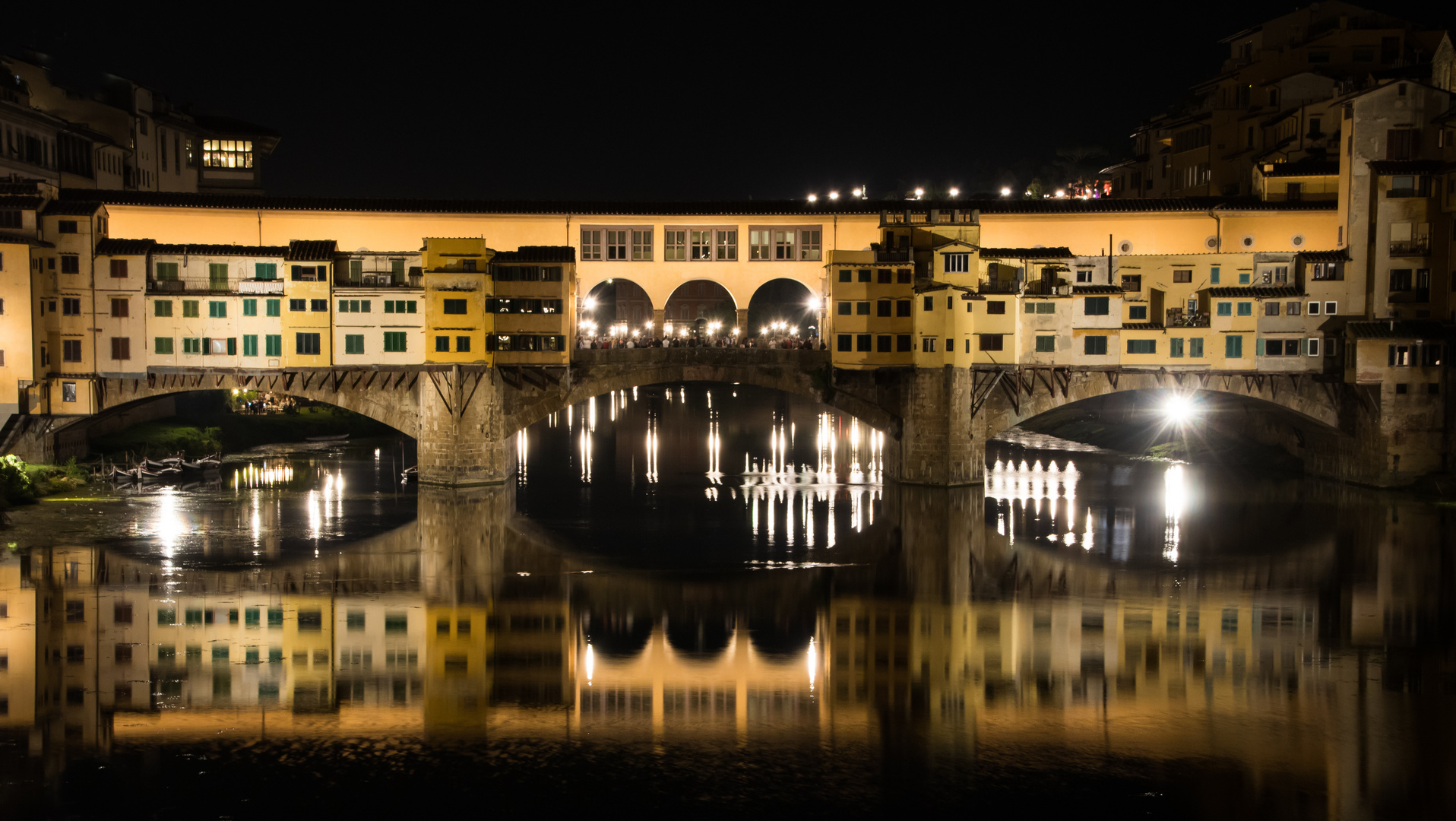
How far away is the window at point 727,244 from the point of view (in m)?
49.9

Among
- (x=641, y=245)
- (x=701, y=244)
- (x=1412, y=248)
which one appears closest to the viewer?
(x=1412, y=248)

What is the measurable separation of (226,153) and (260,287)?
1106 inches

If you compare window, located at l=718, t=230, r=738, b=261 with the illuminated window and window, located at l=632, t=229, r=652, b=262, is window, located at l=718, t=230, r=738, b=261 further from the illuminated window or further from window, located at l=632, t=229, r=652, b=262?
the illuminated window

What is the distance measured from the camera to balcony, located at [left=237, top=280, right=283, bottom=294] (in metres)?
45.6

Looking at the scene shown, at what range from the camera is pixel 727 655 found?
89.4 ft

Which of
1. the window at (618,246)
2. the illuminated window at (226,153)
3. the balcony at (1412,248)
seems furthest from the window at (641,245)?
the illuminated window at (226,153)

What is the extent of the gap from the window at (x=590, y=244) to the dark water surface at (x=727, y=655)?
10.2 metres

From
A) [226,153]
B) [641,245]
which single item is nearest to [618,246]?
[641,245]

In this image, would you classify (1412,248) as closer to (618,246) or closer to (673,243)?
(673,243)

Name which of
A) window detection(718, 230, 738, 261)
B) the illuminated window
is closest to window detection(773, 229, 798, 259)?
window detection(718, 230, 738, 261)

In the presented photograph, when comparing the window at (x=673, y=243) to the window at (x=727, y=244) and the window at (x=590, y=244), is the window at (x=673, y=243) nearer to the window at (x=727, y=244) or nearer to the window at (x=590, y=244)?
the window at (x=727, y=244)

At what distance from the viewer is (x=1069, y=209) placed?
161ft

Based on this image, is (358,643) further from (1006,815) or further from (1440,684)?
(1440,684)

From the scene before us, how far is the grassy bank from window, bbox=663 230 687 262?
77.4ft
